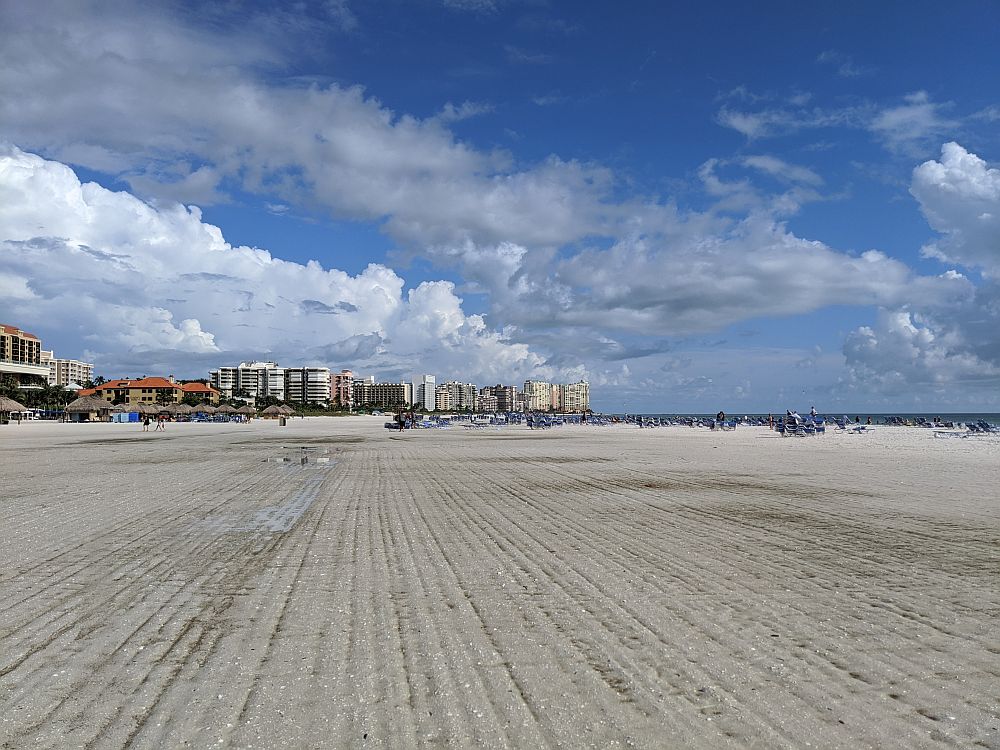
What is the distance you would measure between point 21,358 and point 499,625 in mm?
164287

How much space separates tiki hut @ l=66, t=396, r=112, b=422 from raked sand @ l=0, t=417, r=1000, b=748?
237 feet

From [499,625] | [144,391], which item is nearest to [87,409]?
[144,391]

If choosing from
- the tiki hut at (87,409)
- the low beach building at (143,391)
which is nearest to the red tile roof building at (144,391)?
the low beach building at (143,391)

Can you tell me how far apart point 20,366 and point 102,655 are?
129668 mm

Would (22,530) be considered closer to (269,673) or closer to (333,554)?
Result: (333,554)

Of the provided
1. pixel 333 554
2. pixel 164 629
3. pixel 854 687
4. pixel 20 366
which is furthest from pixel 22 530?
pixel 20 366

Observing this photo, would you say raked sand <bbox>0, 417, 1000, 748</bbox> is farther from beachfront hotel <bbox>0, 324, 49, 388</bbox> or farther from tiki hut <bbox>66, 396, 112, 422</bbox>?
beachfront hotel <bbox>0, 324, 49, 388</bbox>

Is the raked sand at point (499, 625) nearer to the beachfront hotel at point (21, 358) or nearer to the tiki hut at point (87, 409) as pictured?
the tiki hut at point (87, 409)

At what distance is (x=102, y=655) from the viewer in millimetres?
4250

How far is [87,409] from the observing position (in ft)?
241

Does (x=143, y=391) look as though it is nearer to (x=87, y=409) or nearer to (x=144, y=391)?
(x=144, y=391)

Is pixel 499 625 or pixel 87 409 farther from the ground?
pixel 87 409

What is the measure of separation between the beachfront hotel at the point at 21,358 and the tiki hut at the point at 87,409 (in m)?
32.0

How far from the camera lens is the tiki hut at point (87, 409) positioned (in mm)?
73000
